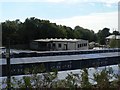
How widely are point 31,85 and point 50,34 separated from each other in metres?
22.9

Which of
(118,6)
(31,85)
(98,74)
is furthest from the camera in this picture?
(118,6)

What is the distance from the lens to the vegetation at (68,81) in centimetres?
238

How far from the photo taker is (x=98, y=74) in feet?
8.33

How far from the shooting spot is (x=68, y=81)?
2445 mm

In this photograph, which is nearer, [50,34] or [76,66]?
[76,66]

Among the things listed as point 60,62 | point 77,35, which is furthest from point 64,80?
point 77,35

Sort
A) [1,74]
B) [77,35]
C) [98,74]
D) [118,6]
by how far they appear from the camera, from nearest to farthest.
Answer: [98,74]
[1,74]
[118,6]
[77,35]

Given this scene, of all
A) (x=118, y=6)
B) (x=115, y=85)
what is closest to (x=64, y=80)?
(x=115, y=85)

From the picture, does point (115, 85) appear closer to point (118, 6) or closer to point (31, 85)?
point (31, 85)

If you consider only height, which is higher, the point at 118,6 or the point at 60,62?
the point at 118,6

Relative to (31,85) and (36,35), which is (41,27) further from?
(31,85)

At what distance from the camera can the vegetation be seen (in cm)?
238

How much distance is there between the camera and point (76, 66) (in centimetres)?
340

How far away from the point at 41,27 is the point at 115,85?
22348 mm
